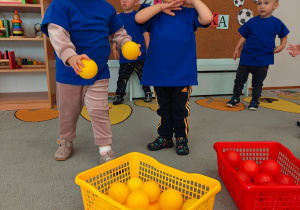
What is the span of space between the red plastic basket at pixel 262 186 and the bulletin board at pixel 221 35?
5.72ft

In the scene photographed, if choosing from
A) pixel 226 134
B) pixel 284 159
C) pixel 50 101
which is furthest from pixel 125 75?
pixel 284 159

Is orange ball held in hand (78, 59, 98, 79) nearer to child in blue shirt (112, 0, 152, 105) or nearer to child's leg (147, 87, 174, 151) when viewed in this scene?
child's leg (147, 87, 174, 151)

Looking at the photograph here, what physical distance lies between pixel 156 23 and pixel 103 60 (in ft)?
0.97

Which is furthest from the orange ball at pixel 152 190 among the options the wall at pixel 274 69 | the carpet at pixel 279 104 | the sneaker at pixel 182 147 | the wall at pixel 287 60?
the wall at pixel 287 60

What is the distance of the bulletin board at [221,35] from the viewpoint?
2646 millimetres

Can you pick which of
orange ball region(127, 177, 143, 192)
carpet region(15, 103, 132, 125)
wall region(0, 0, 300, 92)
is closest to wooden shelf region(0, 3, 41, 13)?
wall region(0, 0, 300, 92)

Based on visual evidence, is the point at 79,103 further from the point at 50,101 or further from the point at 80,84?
the point at 50,101

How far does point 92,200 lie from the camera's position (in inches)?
28.5

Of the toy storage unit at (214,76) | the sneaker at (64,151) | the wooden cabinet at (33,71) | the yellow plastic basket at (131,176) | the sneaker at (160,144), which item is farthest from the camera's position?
the toy storage unit at (214,76)

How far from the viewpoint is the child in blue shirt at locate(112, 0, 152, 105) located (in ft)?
6.79

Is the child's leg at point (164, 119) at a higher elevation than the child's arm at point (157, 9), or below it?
below

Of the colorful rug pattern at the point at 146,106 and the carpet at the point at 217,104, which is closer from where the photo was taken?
the colorful rug pattern at the point at 146,106

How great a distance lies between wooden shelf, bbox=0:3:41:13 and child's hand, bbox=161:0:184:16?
1.22 m

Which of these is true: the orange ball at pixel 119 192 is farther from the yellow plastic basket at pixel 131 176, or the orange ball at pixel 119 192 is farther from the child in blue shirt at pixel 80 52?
the child in blue shirt at pixel 80 52
